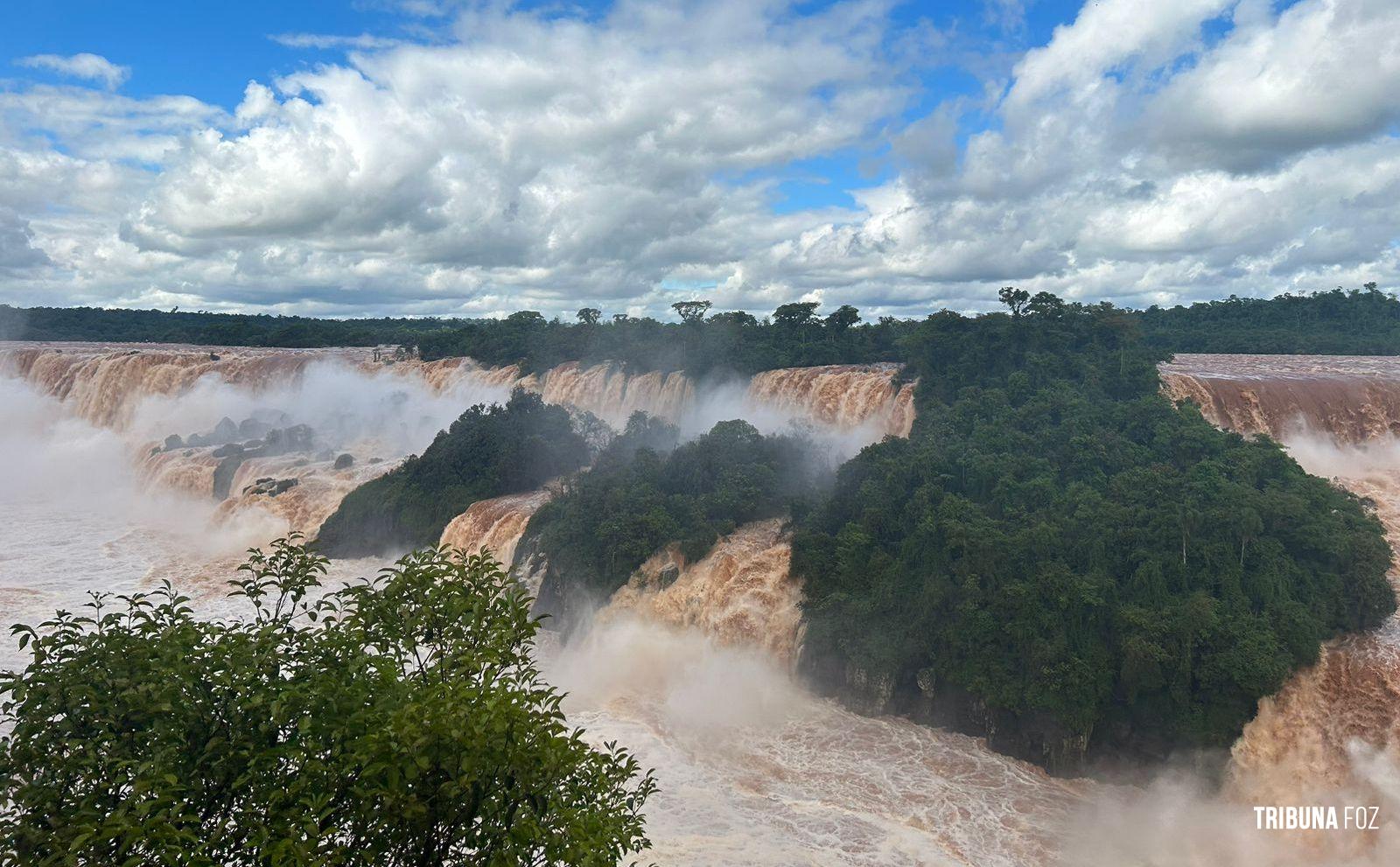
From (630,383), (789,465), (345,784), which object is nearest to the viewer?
(345,784)

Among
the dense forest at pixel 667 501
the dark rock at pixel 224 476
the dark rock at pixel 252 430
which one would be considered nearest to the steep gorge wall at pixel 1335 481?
the dense forest at pixel 667 501

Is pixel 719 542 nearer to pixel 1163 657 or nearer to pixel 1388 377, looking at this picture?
pixel 1163 657

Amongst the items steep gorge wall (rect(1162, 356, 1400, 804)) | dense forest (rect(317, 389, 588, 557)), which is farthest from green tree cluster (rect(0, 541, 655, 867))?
dense forest (rect(317, 389, 588, 557))

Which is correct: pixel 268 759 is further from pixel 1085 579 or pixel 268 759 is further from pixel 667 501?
pixel 667 501

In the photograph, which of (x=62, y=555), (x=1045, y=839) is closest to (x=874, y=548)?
(x=1045, y=839)

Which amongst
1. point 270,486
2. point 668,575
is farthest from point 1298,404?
point 270,486

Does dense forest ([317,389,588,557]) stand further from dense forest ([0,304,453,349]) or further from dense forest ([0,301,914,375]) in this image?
dense forest ([0,304,453,349])
